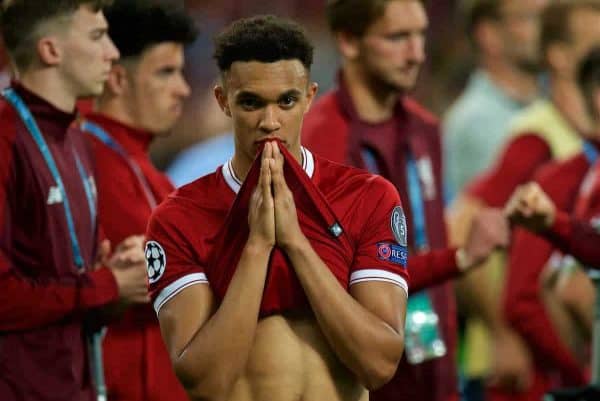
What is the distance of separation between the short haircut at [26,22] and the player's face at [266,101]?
1.26 m

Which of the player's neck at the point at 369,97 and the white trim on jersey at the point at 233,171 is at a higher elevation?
the white trim on jersey at the point at 233,171

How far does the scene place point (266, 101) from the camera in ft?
15.0

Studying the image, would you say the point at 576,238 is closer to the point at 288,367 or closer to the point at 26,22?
the point at 26,22

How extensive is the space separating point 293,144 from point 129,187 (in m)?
1.55

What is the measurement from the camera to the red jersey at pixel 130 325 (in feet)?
19.6

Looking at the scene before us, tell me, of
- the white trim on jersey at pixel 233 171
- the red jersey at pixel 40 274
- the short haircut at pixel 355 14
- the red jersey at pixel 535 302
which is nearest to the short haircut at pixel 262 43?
the white trim on jersey at pixel 233 171

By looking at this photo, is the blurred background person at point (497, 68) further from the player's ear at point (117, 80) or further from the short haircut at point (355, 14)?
the player's ear at point (117, 80)

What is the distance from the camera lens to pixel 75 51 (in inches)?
226

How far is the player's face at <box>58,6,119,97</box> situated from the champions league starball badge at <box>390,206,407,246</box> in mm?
1409

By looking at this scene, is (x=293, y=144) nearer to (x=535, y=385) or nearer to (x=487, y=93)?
(x=535, y=385)

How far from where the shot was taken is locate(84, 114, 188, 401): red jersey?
598 cm

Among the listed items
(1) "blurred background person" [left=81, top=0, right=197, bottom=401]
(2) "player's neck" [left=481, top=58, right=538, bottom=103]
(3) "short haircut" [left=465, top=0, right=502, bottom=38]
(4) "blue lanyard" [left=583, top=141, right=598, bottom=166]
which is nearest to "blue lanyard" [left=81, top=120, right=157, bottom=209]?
(1) "blurred background person" [left=81, top=0, right=197, bottom=401]

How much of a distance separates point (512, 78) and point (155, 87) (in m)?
4.29

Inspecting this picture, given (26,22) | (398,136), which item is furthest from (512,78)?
(26,22)
